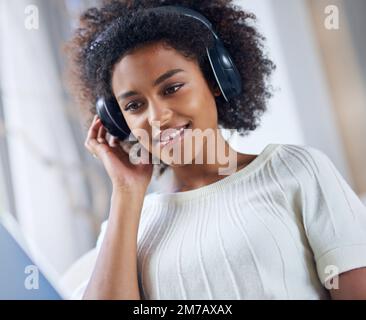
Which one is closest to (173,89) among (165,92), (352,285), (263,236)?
(165,92)

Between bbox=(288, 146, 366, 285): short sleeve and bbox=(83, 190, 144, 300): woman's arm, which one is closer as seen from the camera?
bbox=(288, 146, 366, 285): short sleeve

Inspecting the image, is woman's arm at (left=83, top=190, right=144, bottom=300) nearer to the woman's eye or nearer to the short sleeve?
the woman's eye

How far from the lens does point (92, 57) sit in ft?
3.07

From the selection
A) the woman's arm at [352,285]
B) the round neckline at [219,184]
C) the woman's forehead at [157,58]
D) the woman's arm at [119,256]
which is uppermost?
the woman's forehead at [157,58]

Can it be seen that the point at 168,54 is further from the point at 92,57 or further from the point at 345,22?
the point at 345,22

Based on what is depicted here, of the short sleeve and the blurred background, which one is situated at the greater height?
the blurred background

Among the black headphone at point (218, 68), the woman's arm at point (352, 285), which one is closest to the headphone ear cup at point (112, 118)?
the black headphone at point (218, 68)

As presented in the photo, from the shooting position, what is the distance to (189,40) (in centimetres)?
88

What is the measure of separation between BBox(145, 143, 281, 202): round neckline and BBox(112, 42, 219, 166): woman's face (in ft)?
0.23

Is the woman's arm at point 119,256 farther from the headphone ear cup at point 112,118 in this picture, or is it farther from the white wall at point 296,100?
the white wall at point 296,100

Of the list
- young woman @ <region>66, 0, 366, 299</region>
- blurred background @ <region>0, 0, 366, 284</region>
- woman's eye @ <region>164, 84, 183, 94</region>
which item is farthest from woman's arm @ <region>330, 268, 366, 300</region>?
woman's eye @ <region>164, 84, 183, 94</region>

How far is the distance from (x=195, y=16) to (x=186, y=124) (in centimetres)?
18

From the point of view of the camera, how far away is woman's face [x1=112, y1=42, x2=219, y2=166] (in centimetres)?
88

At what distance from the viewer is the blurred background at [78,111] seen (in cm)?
90
